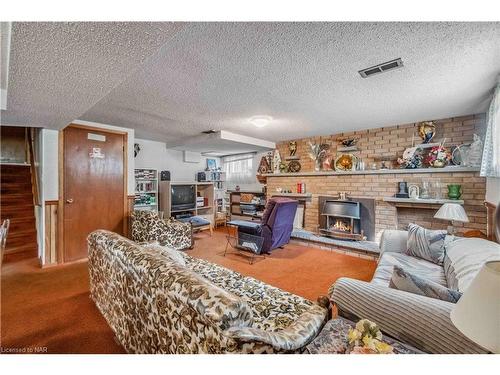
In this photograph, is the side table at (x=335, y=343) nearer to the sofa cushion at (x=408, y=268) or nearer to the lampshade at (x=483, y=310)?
the lampshade at (x=483, y=310)

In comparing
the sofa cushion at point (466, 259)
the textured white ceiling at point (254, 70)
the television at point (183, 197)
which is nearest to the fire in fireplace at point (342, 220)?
the textured white ceiling at point (254, 70)

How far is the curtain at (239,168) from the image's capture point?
20.5 feet

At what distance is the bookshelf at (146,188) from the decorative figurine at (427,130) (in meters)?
5.05

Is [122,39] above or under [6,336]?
above

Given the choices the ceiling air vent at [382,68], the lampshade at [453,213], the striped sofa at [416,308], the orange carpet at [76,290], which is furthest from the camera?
the lampshade at [453,213]

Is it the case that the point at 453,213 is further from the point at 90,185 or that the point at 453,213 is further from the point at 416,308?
the point at 90,185

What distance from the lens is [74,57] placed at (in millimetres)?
1282

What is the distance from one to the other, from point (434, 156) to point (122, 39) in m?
4.09

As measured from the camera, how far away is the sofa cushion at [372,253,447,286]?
1.92 metres

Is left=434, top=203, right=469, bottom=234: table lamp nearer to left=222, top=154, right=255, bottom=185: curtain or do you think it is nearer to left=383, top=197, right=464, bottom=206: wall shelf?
left=383, top=197, right=464, bottom=206: wall shelf

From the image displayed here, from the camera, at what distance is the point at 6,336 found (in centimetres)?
168

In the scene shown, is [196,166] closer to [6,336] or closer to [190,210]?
[190,210]

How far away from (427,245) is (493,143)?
47.7 inches
